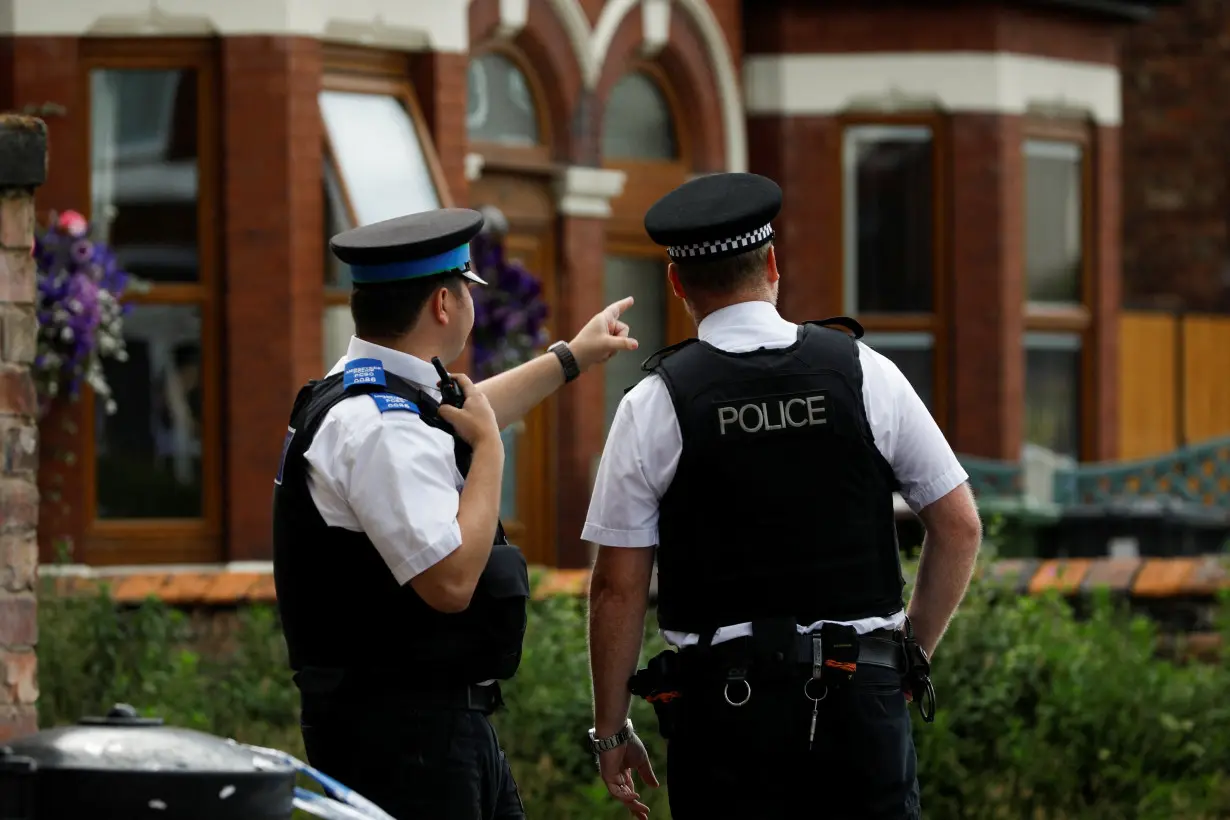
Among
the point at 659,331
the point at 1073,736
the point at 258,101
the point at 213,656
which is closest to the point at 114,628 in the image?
the point at 213,656

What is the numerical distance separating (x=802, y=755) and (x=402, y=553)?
3.04ft

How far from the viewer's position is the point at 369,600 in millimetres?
4160

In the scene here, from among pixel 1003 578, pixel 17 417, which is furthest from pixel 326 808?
pixel 1003 578

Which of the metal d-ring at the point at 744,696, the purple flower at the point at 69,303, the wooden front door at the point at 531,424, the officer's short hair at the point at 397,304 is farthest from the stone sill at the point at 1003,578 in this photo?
the officer's short hair at the point at 397,304

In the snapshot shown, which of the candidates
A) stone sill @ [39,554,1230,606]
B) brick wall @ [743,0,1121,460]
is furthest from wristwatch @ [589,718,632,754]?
brick wall @ [743,0,1121,460]

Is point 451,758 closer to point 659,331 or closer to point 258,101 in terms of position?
point 258,101

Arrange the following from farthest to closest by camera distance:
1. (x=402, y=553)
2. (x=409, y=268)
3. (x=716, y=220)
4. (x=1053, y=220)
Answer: (x=1053, y=220) < (x=716, y=220) < (x=409, y=268) < (x=402, y=553)

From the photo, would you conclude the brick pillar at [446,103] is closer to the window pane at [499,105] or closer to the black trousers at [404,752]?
the window pane at [499,105]

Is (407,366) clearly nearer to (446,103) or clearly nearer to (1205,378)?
(446,103)

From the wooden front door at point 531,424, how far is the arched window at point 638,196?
0.64 meters

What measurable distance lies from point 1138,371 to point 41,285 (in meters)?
10.2

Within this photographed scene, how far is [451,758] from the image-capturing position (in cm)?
419

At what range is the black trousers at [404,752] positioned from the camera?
4.17 metres

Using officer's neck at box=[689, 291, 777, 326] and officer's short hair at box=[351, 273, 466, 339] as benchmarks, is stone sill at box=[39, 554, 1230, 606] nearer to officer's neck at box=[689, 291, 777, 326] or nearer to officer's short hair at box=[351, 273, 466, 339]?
officer's neck at box=[689, 291, 777, 326]
